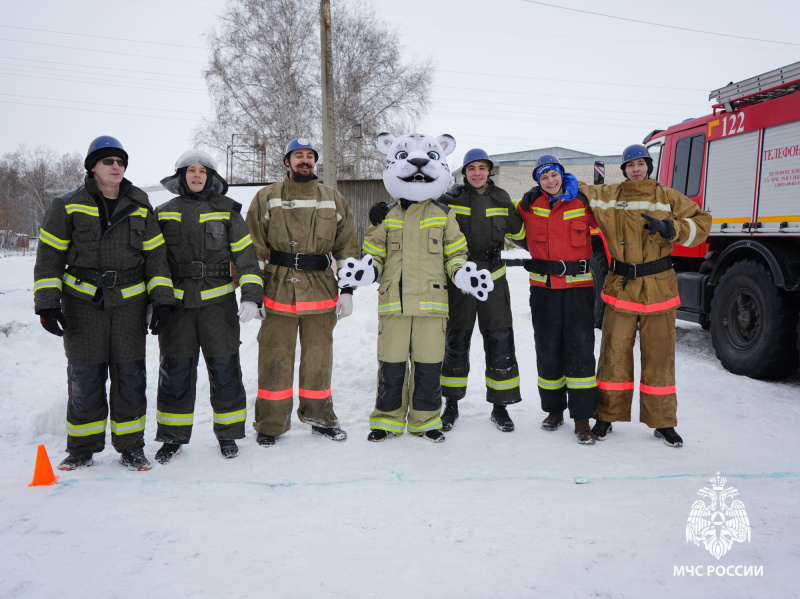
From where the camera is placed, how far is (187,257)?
3465 mm

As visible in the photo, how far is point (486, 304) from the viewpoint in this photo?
157 inches

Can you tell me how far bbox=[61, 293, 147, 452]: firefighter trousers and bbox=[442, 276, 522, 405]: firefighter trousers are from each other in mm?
2073

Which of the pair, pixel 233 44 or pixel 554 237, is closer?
pixel 554 237

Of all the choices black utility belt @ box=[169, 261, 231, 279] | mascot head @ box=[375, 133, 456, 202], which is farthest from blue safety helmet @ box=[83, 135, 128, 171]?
mascot head @ box=[375, 133, 456, 202]

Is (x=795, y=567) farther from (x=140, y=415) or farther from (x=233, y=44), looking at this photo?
(x=233, y=44)

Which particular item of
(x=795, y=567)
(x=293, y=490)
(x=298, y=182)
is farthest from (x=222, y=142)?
(x=795, y=567)

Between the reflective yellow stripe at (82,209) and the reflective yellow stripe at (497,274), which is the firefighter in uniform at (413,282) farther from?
the reflective yellow stripe at (82,209)

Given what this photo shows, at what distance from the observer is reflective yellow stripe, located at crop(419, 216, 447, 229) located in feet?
12.4

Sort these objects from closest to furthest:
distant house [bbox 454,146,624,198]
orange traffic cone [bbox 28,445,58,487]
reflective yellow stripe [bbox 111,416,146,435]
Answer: orange traffic cone [bbox 28,445,58,487], reflective yellow stripe [bbox 111,416,146,435], distant house [bbox 454,146,624,198]

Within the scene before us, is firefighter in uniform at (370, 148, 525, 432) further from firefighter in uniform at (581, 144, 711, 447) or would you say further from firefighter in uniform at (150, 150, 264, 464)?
firefighter in uniform at (150, 150, 264, 464)

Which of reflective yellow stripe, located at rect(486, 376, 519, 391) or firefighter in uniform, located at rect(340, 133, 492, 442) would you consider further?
reflective yellow stripe, located at rect(486, 376, 519, 391)

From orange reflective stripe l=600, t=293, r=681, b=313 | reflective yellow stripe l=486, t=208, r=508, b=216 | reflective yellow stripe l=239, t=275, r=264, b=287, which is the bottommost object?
orange reflective stripe l=600, t=293, r=681, b=313

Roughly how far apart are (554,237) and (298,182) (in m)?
1.84

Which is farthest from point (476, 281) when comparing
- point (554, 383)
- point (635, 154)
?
point (635, 154)
